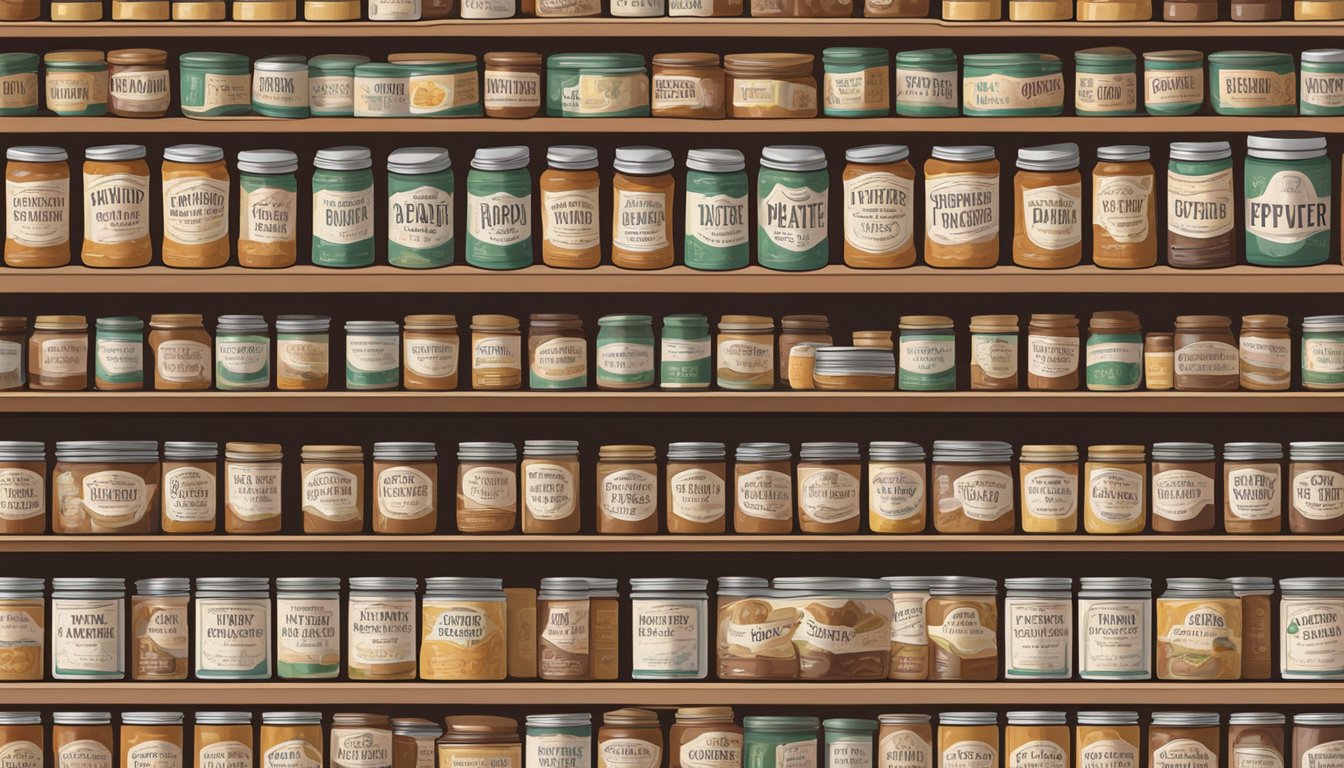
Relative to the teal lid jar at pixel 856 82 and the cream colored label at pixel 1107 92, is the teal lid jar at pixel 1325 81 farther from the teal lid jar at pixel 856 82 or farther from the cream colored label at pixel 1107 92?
the teal lid jar at pixel 856 82

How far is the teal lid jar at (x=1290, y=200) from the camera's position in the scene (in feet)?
8.80

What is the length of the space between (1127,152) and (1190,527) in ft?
2.02

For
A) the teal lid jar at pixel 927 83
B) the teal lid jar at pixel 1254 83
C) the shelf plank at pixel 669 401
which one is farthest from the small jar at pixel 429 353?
the teal lid jar at pixel 1254 83

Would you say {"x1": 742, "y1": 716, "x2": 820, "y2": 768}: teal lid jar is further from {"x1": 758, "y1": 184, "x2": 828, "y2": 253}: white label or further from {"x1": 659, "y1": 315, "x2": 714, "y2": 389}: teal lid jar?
{"x1": 758, "y1": 184, "x2": 828, "y2": 253}: white label

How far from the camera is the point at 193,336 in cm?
275

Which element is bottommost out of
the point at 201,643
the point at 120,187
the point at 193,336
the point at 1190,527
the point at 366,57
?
the point at 201,643

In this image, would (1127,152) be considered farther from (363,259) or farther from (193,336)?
(193,336)

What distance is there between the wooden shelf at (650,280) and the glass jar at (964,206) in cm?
3

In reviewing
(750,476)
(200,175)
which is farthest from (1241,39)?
(200,175)

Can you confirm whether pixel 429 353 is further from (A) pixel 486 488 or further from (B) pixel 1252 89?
(B) pixel 1252 89

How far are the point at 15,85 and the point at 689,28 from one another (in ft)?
→ 3.67

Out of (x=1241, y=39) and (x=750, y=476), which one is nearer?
(x=750, y=476)

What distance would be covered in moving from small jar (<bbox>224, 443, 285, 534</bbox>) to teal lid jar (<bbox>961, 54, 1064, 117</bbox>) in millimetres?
1299

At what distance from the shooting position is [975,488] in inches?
107
